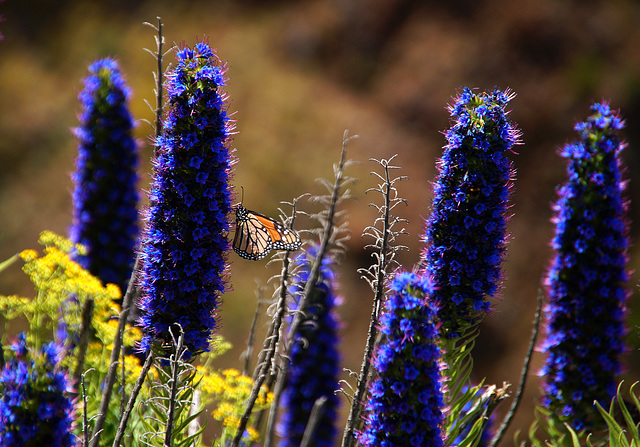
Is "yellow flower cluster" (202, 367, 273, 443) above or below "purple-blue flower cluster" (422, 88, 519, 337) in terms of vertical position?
below

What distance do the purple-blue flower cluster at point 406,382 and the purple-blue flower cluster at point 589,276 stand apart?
302cm

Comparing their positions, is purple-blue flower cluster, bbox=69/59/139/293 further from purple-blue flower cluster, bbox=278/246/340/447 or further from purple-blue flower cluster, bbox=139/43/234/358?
purple-blue flower cluster, bbox=139/43/234/358

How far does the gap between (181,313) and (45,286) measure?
1175 mm

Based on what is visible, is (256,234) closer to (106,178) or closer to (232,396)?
(106,178)

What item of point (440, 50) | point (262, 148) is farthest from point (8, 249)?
point (440, 50)

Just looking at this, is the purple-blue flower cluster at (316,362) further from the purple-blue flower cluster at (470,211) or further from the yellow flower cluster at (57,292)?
the yellow flower cluster at (57,292)

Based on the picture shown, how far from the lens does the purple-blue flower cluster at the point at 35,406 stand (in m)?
3.30

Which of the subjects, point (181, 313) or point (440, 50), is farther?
point (440, 50)

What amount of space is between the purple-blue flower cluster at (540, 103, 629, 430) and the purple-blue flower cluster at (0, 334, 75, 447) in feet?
16.6

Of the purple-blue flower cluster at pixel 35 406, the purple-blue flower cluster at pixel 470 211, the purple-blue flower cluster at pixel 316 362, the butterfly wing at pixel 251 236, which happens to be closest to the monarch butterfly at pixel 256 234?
the butterfly wing at pixel 251 236

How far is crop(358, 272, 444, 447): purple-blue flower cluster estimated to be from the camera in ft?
13.2

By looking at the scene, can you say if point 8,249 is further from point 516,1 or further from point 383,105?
point 516,1

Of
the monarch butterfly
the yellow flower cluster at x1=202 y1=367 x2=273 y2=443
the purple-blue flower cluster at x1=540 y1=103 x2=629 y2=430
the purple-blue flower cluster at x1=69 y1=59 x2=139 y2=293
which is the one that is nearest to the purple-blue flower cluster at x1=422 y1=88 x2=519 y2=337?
the purple-blue flower cluster at x1=540 y1=103 x2=629 y2=430

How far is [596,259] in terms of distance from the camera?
6.41m
